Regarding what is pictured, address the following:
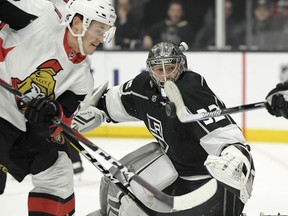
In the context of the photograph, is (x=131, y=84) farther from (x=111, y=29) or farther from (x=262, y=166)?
(x=262, y=166)

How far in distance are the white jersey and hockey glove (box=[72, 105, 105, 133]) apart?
1.76ft

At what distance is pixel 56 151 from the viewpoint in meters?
3.41

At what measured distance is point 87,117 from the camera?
3928 millimetres

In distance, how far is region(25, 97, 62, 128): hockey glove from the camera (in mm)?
3131

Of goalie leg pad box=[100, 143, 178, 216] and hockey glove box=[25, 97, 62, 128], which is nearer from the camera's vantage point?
hockey glove box=[25, 97, 62, 128]

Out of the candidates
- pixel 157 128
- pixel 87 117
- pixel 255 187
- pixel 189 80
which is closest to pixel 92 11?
pixel 189 80

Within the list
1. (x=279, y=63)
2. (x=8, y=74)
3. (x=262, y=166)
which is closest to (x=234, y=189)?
(x=8, y=74)

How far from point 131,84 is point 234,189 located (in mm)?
850

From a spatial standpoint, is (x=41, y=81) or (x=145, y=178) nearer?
(x=41, y=81)

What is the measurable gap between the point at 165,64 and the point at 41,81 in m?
0.55

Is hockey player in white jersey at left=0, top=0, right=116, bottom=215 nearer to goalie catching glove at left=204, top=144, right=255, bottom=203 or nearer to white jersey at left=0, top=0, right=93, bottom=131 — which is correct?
white jersey at left=0, top=0, right=93, bottom=131

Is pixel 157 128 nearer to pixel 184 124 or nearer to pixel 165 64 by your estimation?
pixel 184 124

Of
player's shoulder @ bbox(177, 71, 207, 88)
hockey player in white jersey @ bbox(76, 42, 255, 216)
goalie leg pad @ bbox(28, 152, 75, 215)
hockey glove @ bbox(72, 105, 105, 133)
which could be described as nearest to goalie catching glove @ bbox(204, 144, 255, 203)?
hockey player in white jersey @ bbox(76, 42, 255, 216)

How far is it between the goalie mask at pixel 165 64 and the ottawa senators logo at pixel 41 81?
1.49ft
